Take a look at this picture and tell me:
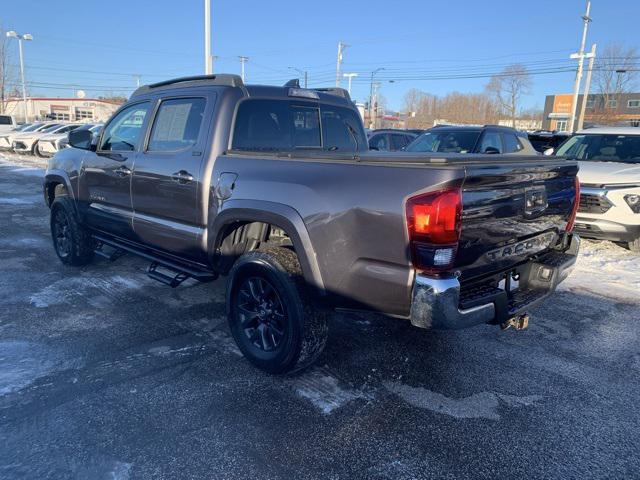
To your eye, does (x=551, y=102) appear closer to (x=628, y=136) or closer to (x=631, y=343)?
(x=628, y=136)

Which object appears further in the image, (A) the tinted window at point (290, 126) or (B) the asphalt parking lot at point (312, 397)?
(A) the tinted window at point (290, 126)

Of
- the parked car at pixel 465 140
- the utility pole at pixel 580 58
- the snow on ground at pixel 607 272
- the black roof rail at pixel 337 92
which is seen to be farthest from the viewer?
the utility pole at pixel 580 58

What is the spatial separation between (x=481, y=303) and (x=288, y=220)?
4.15ft

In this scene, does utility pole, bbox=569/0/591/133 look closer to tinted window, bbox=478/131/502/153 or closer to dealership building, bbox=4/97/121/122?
tinted window, bbox=478/131/502/153

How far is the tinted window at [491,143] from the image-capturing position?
882cm

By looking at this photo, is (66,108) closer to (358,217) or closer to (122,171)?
(122,171)

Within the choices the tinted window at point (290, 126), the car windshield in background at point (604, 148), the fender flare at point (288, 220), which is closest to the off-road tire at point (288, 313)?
the fender flare at point (288, 220)

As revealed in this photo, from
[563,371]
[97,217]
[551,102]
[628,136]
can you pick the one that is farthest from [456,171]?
[551,102]

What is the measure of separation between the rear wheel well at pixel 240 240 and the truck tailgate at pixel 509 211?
1.41m

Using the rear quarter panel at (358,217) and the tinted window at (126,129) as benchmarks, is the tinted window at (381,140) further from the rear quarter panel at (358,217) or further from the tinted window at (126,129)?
the rear quarter panel at (358,217)

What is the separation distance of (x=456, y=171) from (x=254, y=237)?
1.79 metres

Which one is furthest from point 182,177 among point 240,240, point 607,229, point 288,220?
point 607,229

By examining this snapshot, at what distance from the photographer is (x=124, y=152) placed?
4.48m

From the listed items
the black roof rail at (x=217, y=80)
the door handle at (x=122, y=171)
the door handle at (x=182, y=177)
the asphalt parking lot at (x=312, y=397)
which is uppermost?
the black roof rail at (x=217, y=80)
